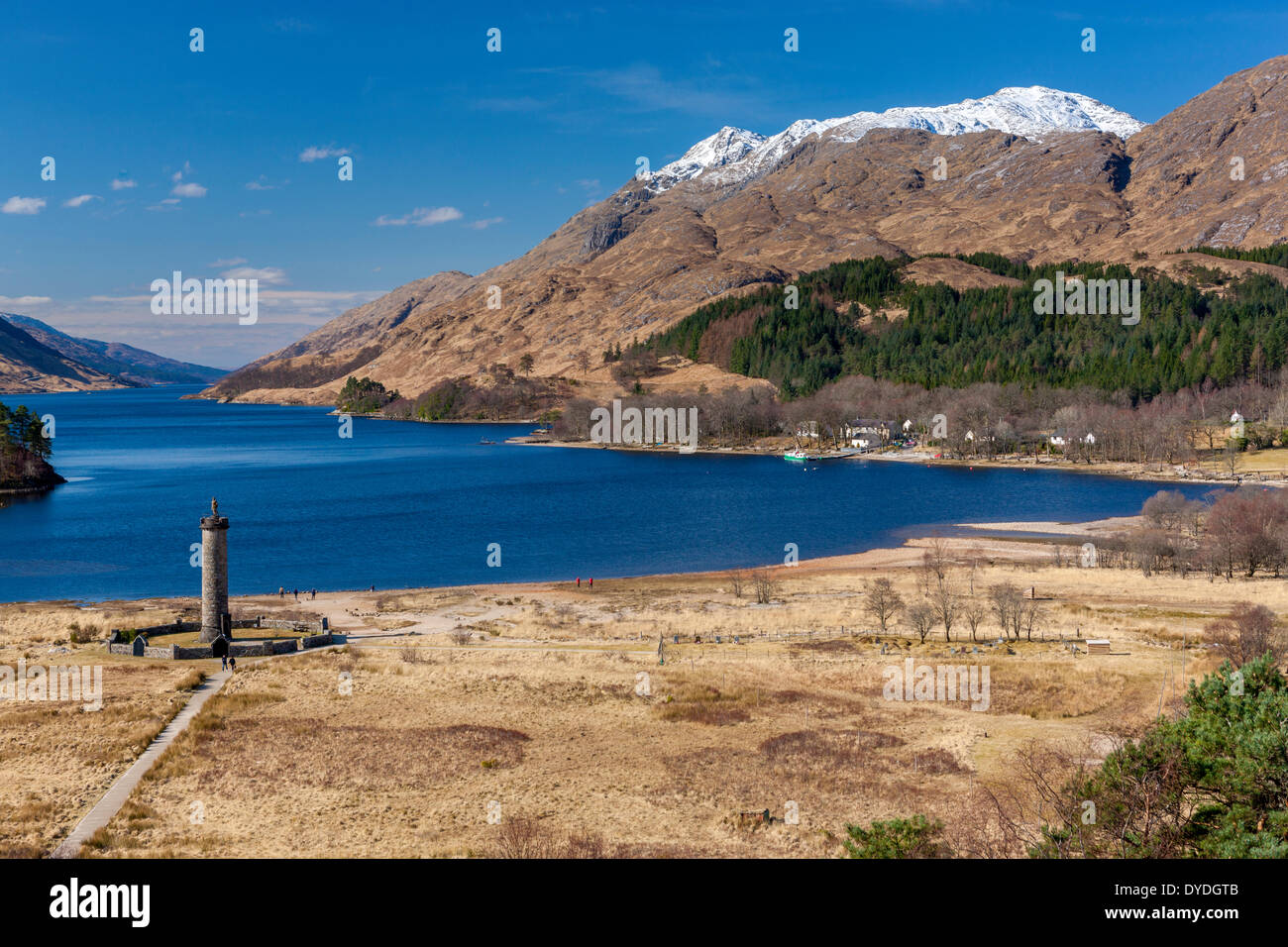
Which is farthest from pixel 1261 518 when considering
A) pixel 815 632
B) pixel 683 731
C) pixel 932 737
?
pixel 683 731

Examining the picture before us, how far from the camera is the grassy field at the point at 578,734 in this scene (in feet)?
91.7

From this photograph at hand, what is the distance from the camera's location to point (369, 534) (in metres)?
105

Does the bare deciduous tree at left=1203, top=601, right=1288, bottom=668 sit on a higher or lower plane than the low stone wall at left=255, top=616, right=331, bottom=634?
higher

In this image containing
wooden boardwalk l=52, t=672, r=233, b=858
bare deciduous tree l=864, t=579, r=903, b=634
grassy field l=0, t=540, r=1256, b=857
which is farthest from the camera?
bare deciduous tree l=864, t=579, r=903, b=634

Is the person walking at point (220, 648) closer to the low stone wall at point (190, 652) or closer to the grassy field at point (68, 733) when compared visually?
the low stone wall at point (190, 652)

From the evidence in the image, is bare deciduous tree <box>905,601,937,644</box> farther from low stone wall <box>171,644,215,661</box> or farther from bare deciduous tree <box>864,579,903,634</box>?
low stone wall <box>171,644,215,661</box>

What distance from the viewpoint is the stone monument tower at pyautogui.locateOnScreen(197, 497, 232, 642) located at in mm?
50656

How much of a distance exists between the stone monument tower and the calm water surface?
1105 inches

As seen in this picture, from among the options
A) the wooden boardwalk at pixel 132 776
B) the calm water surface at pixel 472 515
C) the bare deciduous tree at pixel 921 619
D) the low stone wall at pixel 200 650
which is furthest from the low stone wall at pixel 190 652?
the bare deciduous tree at pixel 921 619

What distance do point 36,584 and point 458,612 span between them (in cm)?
4045

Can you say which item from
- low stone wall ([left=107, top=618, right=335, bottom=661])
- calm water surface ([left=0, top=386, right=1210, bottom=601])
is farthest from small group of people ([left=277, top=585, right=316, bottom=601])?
low stone wall ([left=107, top=618, right=335, bottom=661])

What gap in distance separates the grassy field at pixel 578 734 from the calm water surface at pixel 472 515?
24.9m
